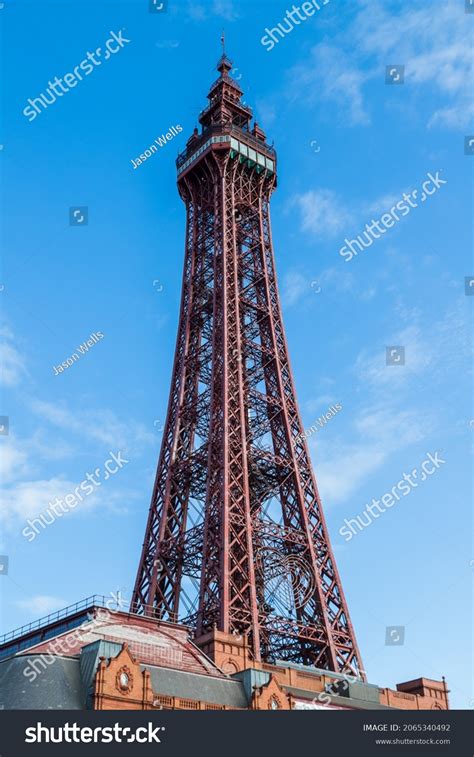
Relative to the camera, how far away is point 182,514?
2953 inches

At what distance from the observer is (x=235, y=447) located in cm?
7275

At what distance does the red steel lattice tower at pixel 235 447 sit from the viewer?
65875 mm

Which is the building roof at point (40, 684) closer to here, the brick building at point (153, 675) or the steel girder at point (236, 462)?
the brick building at point (153, 675)

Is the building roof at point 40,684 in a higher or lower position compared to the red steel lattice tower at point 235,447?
lower

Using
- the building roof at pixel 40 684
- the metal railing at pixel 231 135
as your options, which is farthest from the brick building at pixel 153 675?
the metal railing at pixel 231 135

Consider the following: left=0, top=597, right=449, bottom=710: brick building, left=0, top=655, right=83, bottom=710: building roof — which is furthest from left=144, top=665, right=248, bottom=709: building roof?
left=0, top=655, right=83, bottom=710: building roof

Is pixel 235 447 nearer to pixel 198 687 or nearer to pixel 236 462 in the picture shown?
pixel 236 462

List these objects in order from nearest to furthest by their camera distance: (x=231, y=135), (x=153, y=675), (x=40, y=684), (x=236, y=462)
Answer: (x=40, y=684) < (x=153, y=675) < (x=236, y=462) < (x=231, y=135)

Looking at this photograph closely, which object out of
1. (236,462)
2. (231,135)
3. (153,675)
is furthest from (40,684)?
(231,135)
